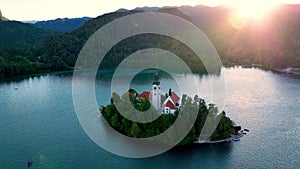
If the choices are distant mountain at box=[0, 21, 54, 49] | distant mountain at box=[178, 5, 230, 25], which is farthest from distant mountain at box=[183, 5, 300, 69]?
distant mountain at box=[0, 21, 54, 49]

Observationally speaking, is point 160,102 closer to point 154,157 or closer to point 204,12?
point 154,157

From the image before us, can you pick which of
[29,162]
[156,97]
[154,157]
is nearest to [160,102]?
[156,97]

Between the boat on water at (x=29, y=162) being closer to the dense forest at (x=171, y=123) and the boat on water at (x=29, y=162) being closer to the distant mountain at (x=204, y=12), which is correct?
the dense forest at (x=171, y=123)

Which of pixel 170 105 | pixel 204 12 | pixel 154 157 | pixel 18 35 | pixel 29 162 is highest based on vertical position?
pixel 204 12

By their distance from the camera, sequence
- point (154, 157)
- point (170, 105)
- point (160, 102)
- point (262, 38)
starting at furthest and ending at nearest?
point (262, 38) < point (160, 102) < point (170, 105) < point (154, 157)

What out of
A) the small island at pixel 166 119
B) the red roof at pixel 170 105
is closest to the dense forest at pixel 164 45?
the small island at pixel 166 119

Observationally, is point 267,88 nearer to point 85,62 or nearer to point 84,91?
point 84,91

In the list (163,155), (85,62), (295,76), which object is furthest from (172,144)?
(85,62)

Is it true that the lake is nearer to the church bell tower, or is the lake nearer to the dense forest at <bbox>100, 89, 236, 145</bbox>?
the dense forest at <bbox>100, 89, 236, 145</bbox>
